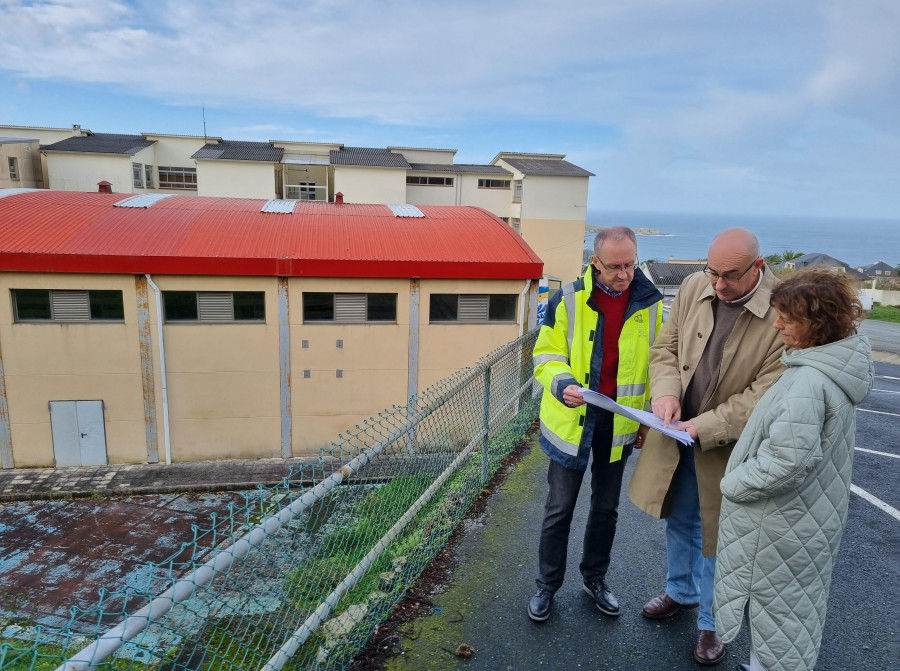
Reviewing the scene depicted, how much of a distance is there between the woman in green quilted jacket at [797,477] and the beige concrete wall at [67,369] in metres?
12.7

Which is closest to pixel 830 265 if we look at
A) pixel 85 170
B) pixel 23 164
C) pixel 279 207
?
pixel 279 207

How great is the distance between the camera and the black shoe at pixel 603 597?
3.17 m

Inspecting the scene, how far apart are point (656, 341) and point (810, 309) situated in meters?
0.92

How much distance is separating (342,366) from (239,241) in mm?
3496

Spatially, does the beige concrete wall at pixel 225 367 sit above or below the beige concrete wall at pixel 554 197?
below

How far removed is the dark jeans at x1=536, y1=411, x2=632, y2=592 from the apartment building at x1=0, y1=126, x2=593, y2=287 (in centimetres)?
3005

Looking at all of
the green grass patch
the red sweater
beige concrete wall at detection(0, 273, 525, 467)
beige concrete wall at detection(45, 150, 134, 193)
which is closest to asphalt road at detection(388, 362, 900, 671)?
the red sweater

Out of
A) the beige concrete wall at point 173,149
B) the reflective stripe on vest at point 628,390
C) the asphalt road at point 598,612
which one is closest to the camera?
the asphalt road at point 598,612

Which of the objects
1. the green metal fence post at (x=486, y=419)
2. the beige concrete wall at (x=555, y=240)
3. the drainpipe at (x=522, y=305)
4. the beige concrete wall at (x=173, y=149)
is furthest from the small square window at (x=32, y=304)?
the beige concrete wall at (x=555, y=240)

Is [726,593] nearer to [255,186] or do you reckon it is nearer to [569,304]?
[569,304]

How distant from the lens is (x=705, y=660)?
282 cm

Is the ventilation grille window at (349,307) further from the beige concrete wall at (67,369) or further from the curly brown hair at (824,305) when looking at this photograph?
the curly brown hair at (824,305)

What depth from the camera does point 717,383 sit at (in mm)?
2689

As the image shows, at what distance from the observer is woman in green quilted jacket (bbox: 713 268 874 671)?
207 centimetres
